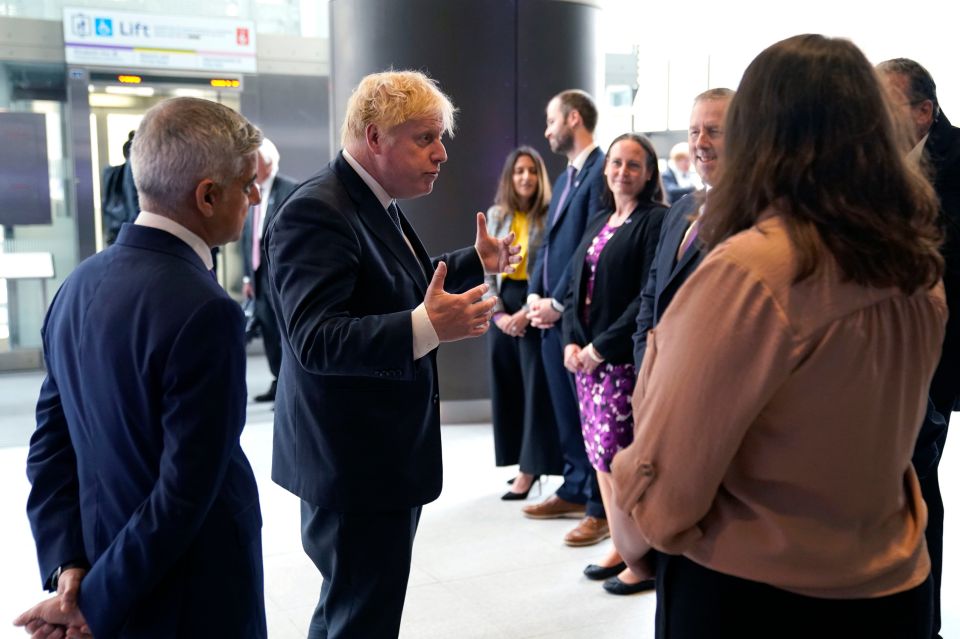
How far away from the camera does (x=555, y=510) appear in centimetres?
445

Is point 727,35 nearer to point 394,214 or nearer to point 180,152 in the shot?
point 394,214

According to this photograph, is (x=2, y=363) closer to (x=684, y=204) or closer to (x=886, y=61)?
(x=684, y=204)

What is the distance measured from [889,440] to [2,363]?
22.1ft

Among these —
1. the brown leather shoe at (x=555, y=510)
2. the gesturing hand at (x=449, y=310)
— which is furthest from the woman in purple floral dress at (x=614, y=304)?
the gesturing hand at (x=449, y=310)

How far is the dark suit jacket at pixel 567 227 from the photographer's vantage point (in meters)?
4.27

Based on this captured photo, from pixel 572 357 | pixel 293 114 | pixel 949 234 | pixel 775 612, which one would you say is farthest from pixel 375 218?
pixel 293 114

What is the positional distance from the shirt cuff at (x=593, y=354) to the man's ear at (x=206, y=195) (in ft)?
7.27

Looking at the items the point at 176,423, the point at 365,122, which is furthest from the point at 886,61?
the point at 176,423

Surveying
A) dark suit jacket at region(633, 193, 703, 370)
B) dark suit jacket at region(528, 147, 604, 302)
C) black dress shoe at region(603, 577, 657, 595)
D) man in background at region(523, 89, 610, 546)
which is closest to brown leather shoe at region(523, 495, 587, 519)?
man in background at region(523, 89, 610, 546)

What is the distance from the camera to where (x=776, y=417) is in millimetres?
1267

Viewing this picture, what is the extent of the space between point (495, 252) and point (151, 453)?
1238mm

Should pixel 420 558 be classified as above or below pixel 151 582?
below

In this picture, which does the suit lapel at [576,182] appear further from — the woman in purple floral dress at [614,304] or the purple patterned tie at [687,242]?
the purple patterned tie at [687,242]

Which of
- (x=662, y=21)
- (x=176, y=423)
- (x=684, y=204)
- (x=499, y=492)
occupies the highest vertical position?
(x=662, y=21)
